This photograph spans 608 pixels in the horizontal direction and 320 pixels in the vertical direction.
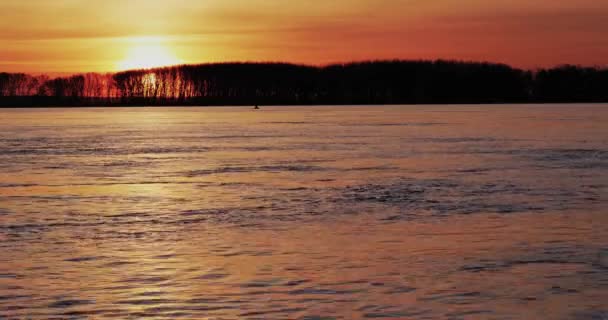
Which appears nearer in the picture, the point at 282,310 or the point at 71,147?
the point at 282,310

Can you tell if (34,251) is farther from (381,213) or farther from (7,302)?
(381,213)

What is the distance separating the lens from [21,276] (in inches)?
485

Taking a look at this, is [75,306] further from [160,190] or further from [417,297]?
[160,190]

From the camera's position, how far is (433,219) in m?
17.8

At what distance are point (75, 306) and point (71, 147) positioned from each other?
37.6 m

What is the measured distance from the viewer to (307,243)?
15.1 m

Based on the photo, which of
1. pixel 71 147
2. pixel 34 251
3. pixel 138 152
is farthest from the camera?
pixel 71 147

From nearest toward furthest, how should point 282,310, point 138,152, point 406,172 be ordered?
point 282,310 < point 406,172 < point 138,152

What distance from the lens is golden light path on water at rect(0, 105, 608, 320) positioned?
1073 cm

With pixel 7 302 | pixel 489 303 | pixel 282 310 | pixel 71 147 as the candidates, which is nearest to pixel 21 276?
pixel 7 302

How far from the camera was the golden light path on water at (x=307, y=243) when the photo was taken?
422 inches

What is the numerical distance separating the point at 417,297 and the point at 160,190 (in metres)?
→ 14.4

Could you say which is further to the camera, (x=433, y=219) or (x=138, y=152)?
(x=138, y=152)

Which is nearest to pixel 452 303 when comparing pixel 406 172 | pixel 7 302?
pixel 7 302
